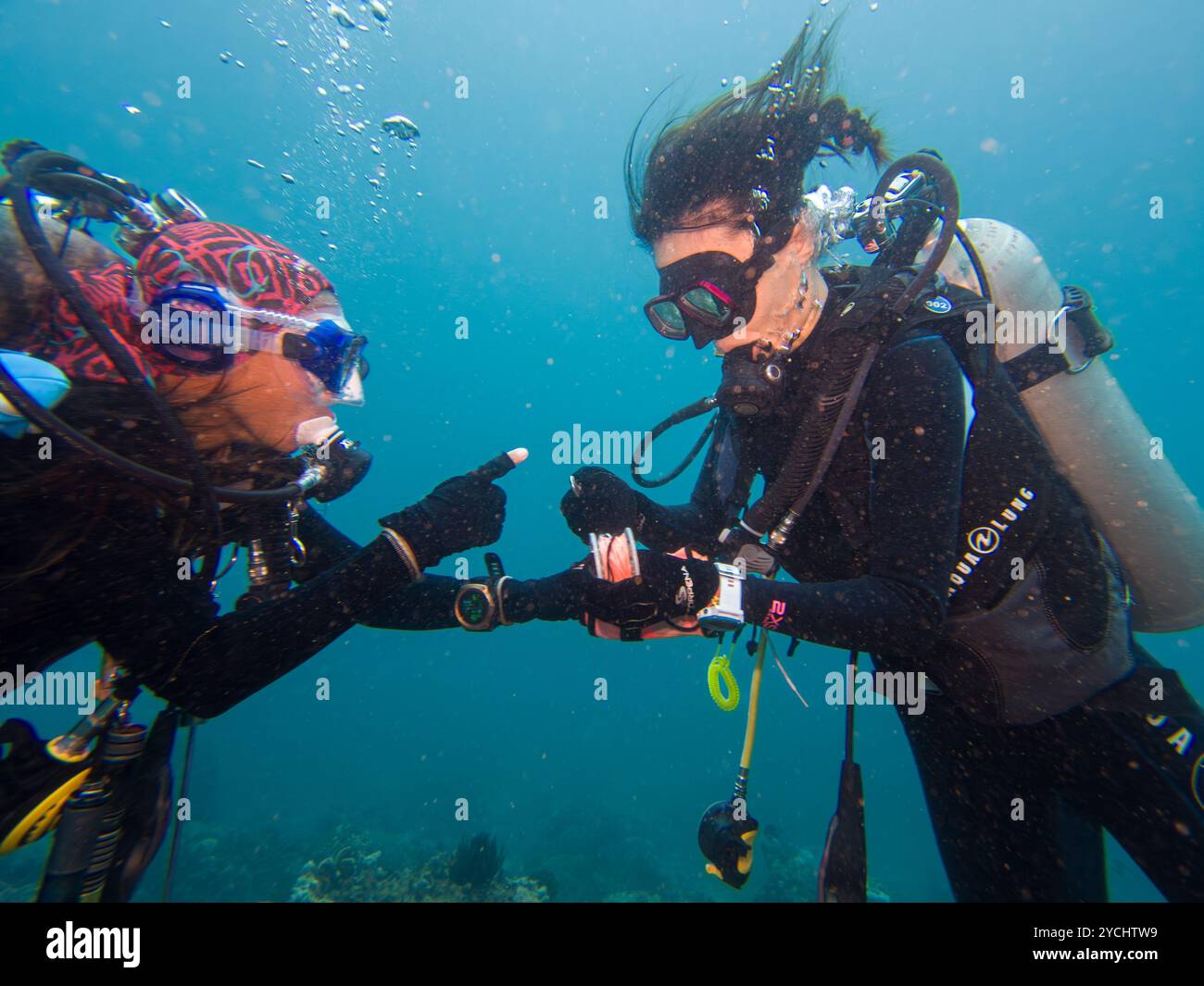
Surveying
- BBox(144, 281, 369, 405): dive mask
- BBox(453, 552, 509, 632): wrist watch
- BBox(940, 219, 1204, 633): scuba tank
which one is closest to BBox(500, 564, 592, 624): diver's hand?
BBox(453, 552, 509, 632): wrist watch

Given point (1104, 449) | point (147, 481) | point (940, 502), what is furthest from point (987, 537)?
point (147, 481)

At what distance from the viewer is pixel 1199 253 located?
41.6m

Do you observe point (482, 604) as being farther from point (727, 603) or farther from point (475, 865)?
point (475, 865)

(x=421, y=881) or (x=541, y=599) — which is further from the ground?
(x=541, y=599)

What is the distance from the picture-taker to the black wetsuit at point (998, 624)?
1923 mm

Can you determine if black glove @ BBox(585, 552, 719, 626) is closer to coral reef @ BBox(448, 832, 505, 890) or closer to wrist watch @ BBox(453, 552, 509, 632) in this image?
wrist watch @ BBox(453, 552, 509, 632)

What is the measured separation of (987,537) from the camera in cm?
219

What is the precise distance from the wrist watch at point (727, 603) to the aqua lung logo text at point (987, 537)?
3.01 feet

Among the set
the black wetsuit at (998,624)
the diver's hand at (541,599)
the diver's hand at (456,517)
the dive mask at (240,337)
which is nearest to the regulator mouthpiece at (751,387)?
the black wetsuit at (998,624)

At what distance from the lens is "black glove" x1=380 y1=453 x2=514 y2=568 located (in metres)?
2.42

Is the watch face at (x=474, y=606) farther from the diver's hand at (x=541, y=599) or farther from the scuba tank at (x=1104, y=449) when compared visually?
the scuba tank at (x=1104, y=449)

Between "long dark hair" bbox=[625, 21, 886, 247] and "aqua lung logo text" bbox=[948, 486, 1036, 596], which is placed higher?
"long dark hair" bbox=[625, 21, 886, 247]

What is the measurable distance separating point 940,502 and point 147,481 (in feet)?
8.97

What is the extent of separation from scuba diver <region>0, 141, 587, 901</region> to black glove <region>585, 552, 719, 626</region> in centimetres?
90
